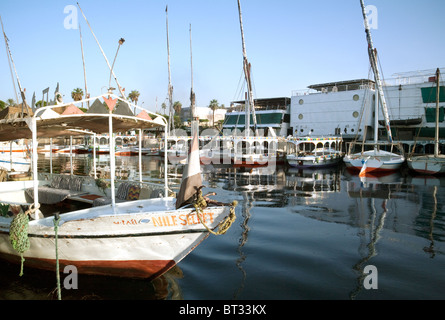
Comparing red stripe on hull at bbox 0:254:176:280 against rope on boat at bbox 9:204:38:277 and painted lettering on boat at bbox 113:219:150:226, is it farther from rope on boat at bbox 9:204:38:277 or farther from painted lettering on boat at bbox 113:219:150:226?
painted lettering on boat at bbox 113:219:150:226

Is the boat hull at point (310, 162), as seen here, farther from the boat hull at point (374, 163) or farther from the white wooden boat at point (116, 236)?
the white wooden boat at point (116, 236)

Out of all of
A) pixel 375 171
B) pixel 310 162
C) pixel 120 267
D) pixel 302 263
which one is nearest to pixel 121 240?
pixel 120 267

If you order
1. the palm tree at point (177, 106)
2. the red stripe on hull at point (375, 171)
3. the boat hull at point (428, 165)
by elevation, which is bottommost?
the red stripe on hull at point (375, 171)

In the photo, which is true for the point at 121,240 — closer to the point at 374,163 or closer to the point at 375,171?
the point at 374,163

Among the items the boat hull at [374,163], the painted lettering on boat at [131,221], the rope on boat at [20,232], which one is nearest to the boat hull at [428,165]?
the boat hull at [374,163]

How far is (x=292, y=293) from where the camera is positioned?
20.6ft

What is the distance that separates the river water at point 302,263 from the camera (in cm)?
632

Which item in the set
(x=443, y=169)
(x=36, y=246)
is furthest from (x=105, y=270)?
(x=443, y=169)

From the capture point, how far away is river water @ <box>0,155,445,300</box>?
6.32m

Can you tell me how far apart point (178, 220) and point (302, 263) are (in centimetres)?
366

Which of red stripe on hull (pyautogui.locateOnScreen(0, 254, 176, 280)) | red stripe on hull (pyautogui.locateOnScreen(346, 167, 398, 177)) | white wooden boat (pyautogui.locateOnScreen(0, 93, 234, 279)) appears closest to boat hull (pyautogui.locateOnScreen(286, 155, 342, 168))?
red stripe on hull (pyautogui.locateOnScreen(346, 167, 398, 177))

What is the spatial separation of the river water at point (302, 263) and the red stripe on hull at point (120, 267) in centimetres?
18

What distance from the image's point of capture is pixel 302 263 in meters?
7.78
